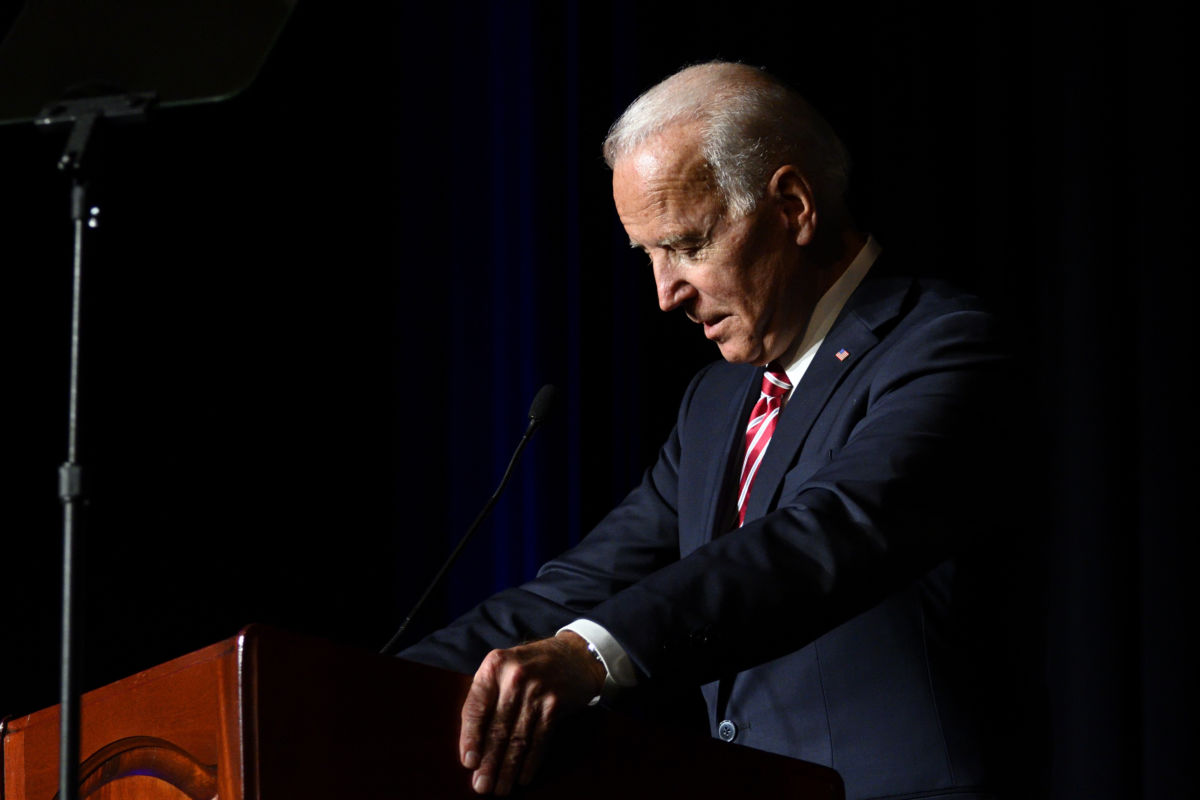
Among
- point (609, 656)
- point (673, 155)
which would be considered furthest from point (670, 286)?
point (609, 656)

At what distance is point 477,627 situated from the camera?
181 centimetres

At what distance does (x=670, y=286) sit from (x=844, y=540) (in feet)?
2.62

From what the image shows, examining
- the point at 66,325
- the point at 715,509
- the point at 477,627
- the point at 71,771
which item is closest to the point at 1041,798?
the point at 715,509

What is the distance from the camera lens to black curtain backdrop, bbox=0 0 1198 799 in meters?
2.49

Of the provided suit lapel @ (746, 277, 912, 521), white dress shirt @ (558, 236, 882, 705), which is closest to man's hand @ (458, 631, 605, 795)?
suit lapel @ (746, 277, 912, 521)

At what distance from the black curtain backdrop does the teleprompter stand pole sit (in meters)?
1.39

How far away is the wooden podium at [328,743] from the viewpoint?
0.91 metres

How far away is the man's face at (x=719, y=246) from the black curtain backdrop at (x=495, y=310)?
818 millimetres

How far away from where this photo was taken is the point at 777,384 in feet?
6.68

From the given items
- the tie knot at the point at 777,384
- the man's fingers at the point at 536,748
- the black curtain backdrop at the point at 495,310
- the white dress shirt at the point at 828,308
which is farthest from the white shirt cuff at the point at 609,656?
the black curtain backdrop at the point at 495,310

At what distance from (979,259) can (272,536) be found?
1674mm

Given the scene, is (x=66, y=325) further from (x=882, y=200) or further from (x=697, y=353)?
(x=882, y=200)

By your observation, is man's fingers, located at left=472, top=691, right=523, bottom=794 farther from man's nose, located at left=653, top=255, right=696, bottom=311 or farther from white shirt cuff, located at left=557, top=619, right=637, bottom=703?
man's nose, located at left=653, top=255, right=696, bottom=311

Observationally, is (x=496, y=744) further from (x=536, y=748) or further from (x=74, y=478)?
(x=74, y=478)
